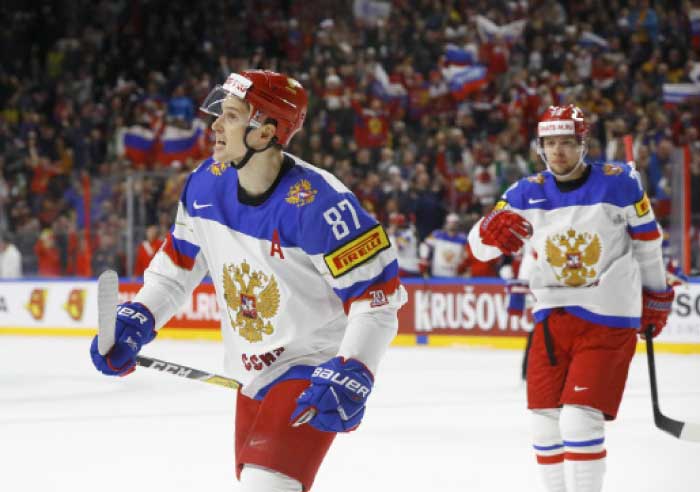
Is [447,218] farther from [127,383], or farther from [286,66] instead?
[286,66]

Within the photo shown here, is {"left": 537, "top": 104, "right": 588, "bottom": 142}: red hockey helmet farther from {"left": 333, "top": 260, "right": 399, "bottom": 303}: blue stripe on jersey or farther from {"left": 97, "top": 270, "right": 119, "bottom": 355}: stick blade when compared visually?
{"left": 97, "top": 270, "right": 119, "bottom": 355}: stick blade

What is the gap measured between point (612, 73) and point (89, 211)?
6.38 meters

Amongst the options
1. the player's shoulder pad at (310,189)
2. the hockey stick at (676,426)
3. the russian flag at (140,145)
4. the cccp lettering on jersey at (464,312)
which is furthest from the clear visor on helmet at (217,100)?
the russian flag at (140,145)

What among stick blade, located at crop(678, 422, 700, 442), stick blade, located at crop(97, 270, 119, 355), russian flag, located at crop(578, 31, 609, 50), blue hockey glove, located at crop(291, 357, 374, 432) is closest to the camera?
blue hockey glove, located at crop(291, 357, 374, 432)

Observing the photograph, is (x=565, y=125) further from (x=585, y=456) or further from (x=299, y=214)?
(x=299, y=214)

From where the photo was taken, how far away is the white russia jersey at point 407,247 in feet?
43.3

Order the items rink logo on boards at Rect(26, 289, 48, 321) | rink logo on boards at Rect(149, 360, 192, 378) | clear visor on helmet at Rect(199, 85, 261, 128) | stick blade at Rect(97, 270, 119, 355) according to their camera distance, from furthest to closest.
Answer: rink logo on boards at Rect(26, 289, 48, 321) → rink logo on boards at Rect(149, 360, 192, 378) → clear visor on helmet at Rect(199, 85, 261, 128) → stick blade at Rect(97, 270, 119, 355)

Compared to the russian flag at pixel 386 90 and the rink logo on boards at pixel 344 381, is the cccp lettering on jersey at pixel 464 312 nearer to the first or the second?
the russian flag at pixel 386 90

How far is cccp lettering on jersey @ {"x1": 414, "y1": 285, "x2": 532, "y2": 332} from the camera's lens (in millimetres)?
12109

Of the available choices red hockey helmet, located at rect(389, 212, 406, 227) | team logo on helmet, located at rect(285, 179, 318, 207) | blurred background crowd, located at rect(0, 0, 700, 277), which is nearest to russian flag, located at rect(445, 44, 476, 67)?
blurred background crowd, located at rect(0, 0, 700, 277)

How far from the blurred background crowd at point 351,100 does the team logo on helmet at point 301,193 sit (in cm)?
855

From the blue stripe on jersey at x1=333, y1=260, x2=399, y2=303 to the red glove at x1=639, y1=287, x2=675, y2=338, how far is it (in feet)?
6.54

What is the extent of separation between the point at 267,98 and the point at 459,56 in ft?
42.9

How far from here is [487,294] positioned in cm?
1228
